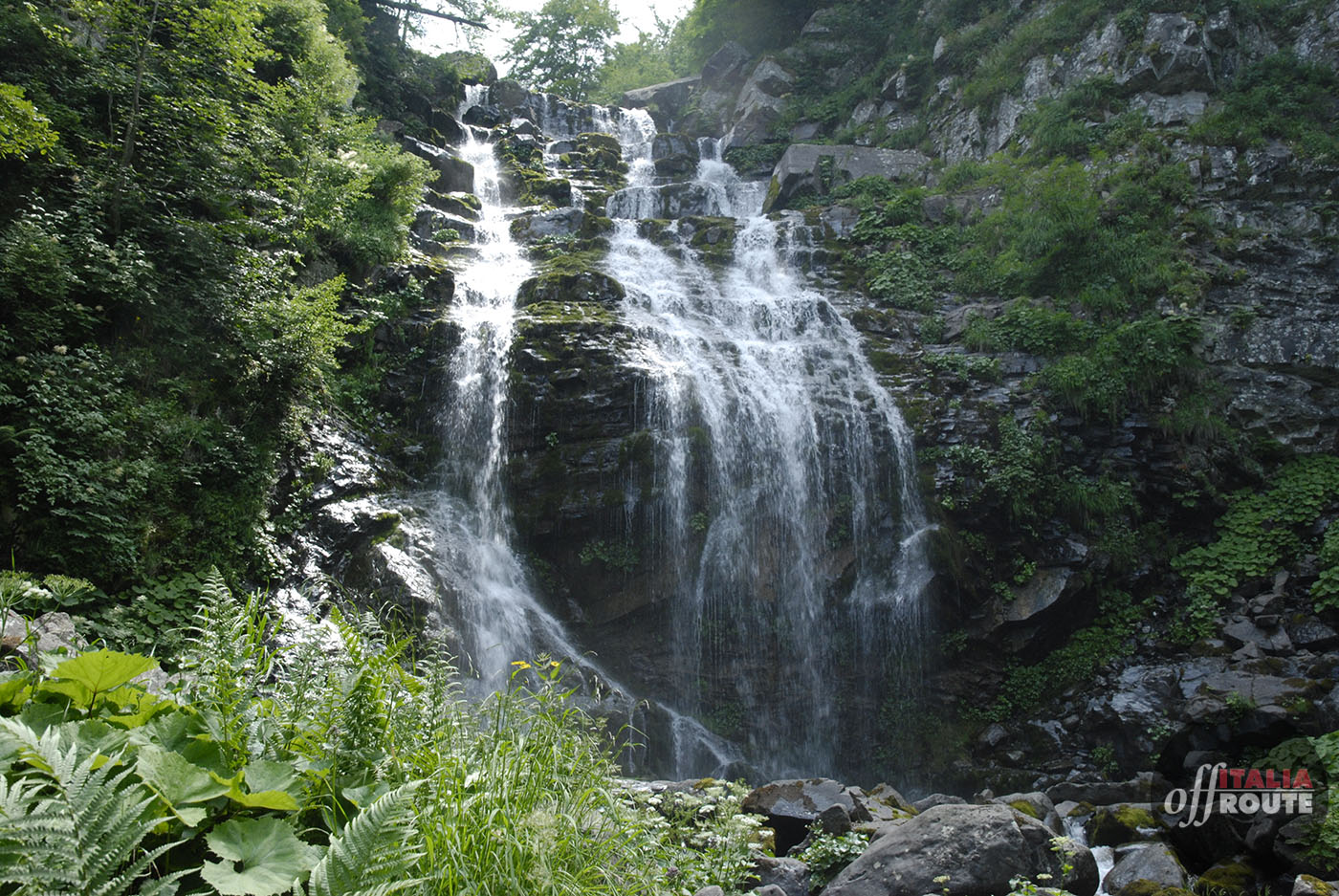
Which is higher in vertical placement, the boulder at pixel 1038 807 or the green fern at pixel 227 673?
the green fern at pixel 227 673

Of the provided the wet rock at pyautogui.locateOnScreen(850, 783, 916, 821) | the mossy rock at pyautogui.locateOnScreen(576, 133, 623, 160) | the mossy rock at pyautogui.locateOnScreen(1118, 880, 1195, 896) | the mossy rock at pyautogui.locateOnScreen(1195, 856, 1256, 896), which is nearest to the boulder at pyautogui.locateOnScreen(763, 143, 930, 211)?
the mossy rock at pyautogui.locateOnScreen(576, 133, 623, 160)

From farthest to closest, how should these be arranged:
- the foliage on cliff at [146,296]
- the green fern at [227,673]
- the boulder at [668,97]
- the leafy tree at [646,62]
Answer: the leafy tree at [646,62]
the boulder at [668,97]
the foliage on cliff at [146,296]
the green fern at [227,673]

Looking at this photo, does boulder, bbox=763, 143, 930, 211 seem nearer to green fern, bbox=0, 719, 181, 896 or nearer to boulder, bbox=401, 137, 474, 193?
boulder, bbox=401, 137, 474, 193

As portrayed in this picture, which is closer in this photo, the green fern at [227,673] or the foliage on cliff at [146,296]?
the green fern at [227,673]

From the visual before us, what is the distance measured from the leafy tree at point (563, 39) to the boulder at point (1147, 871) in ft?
108

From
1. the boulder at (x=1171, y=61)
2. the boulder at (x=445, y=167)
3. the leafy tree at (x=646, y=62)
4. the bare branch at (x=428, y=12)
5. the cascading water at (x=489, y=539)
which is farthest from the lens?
the leafy tree at (x=646, y=62)

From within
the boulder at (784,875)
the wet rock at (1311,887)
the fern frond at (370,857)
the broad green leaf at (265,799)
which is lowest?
the boulder at (784,875)

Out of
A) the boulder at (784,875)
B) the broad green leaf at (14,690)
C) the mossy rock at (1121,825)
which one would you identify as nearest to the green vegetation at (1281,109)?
the mossy rock at (1121,825)

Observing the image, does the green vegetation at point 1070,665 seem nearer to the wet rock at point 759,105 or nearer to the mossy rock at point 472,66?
Result: the wet rock at point 759,105

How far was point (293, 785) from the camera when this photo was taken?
204 cm

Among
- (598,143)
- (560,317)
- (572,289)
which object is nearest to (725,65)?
(598,143)

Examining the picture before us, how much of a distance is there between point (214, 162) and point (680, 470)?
6.99 metres

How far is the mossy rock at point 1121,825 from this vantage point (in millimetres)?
6359

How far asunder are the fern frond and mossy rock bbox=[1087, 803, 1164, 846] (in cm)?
684
